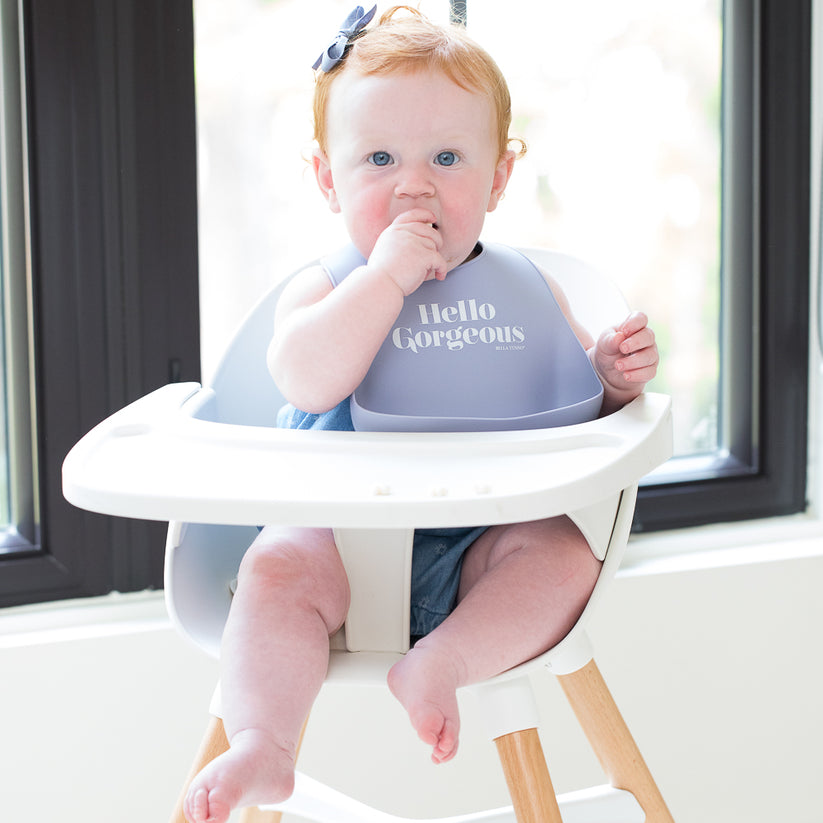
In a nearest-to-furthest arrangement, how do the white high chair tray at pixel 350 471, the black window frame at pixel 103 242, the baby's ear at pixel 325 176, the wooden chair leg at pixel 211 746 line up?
the white high chair tray at pixel 350 471
the wooden chair leg at pixel 211 746
the baby's ear at pixel 325 176
the black window frame at pixel 103 242

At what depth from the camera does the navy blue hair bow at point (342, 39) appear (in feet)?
2.97

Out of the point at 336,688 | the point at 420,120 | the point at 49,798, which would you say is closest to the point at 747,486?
the point at 336,688

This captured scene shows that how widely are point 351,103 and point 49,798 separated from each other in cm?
87

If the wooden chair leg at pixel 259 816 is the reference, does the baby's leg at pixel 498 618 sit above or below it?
above

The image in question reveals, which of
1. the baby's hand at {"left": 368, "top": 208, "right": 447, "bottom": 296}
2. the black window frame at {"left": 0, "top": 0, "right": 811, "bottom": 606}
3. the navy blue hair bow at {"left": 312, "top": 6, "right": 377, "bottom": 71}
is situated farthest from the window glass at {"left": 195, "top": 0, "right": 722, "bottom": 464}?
the baby's hand at {"left": 368, "top": 208, "right": 447, "bottom": 296}

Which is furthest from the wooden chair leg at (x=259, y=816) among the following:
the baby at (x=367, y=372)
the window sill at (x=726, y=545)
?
the window sill at (x=726, y=545)

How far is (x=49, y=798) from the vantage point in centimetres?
119

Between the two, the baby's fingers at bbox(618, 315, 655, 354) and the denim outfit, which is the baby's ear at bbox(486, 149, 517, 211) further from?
the denim outfit

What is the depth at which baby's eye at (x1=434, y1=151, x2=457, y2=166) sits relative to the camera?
2.91 feet

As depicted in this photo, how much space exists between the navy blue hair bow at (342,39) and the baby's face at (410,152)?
21mm

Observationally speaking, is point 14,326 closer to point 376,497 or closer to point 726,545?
point 376,497

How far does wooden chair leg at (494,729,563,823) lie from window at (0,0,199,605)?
0.62 m

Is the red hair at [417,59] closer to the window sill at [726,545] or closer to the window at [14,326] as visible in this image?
the window at [14,326]

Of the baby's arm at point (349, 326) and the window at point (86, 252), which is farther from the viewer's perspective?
the window at point (86, 252)
